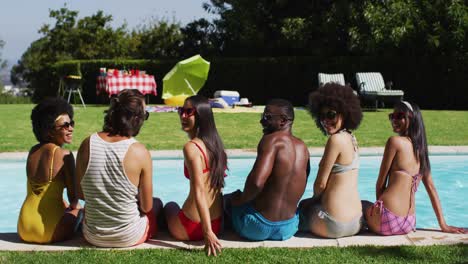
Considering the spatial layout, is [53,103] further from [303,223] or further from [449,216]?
[449,216]

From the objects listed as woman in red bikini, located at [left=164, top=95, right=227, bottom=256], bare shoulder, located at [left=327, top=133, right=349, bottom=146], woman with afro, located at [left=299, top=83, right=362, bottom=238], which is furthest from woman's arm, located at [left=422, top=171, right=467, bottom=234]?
woman in red bikini, located at [left=164, top=95, right=227, bottom=256]

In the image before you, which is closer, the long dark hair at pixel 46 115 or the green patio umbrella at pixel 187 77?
the long dark hair at pixel 46 115

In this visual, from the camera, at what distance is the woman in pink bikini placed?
14.3 ft

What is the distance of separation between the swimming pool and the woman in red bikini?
3985 mm

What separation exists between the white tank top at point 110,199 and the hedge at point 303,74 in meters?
20.1

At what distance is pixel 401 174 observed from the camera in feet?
14.3

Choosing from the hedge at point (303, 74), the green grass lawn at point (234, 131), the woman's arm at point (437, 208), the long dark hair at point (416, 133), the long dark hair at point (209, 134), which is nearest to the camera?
the long dark hair at point (209, 134)

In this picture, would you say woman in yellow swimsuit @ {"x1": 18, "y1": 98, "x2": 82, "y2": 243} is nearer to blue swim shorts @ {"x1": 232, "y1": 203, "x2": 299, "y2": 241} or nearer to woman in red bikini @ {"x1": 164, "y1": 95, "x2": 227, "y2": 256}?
woman in red bikini @ {"x1": 164, "y1": 95, "x2": 227, "y2": 256}

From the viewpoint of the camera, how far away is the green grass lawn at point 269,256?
12.3 ft

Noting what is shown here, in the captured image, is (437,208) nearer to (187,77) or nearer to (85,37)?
(187,77)

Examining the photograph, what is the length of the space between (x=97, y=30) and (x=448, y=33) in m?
22.1

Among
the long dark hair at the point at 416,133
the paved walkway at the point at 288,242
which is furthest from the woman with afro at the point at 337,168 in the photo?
the long dark hair at the point at 416,133

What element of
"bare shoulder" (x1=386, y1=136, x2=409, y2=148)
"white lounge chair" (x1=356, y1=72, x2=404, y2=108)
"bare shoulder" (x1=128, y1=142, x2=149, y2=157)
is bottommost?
"bare shoulder" (x1=128, y1=142, x2=149, y2=157)

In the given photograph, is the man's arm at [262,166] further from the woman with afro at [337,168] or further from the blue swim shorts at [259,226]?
the woman with afro at [337,168]
